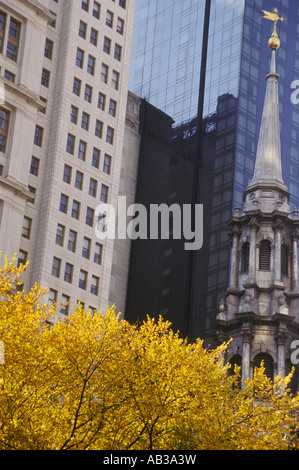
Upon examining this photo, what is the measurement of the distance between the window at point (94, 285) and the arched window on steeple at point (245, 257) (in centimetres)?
1985

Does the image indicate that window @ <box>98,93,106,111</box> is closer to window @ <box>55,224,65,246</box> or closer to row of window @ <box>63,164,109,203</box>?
row of window @ <box>63,164,109,203</box>

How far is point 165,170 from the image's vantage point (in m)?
132

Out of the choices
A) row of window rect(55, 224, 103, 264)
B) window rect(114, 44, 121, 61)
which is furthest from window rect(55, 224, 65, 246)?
window rect(114, 44, 121, 61)

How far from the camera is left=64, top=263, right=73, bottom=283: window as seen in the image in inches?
3809

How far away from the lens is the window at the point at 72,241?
98.2 metres

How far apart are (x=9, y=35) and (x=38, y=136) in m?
10.7

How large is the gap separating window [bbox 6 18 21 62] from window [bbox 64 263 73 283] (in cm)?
1874

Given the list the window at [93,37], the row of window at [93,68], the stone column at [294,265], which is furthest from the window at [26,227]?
the stone column at [294,265]

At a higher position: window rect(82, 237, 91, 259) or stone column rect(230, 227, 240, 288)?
window rect(82, 237, 91, 259)

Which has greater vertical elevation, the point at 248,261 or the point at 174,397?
the point at 248,261

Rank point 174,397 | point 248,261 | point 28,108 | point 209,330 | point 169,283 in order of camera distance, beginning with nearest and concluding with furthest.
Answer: point 174,397 → point 248,261 → point 28,108 → point 209,330 → point 169,283

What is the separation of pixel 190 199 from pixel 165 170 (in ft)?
26.7
